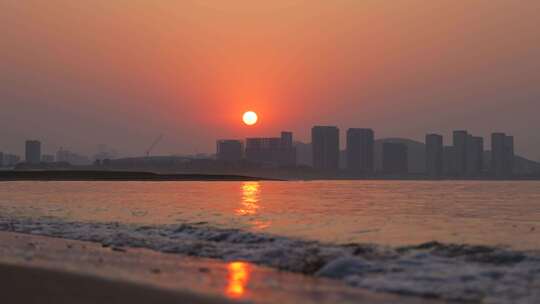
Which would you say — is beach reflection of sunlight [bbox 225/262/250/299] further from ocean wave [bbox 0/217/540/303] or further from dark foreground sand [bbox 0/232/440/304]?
ocean wave [bbox 0/217/540/303]

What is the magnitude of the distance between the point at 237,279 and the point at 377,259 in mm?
3816

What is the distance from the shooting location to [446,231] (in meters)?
20.8

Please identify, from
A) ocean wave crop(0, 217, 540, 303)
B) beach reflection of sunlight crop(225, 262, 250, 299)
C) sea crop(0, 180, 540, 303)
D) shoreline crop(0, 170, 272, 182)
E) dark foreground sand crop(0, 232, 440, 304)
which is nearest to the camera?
dark foreground sand crop(0, 232, 440, 304)

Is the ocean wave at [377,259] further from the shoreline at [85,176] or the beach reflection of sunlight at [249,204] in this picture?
the shoreline at [85,176]

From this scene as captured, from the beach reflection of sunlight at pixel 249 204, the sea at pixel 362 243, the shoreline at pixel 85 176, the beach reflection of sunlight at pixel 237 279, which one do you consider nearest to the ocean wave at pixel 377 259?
the sea at pixel 362 243

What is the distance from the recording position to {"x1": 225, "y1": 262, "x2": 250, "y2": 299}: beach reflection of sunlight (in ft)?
30.8

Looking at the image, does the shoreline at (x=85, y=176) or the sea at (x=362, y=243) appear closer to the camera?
the sea at (x=362, y=243)

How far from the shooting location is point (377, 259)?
1328cm

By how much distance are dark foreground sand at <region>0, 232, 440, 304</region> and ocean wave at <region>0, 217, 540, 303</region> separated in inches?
30.4

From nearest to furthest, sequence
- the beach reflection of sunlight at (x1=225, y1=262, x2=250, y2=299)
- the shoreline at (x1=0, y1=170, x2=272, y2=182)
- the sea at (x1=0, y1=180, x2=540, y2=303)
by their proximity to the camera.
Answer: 1. the beach reflection of sunlight at (x1=225, y1=262, x2=250, y2=299)
2. the sea at (x1=0, y1=180, x2=540, y2=303)
3. the shoreline at (x1=0, y1=170, x2=272, y2=182)

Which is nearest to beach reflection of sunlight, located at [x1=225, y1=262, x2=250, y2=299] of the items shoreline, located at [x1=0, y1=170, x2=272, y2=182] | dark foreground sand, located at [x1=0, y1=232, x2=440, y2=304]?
dark foreground sand, located at [x1=0, y1=232, x2=440, y2=304]

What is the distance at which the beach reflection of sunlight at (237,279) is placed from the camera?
9.40m

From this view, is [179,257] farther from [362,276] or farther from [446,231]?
[446,231]

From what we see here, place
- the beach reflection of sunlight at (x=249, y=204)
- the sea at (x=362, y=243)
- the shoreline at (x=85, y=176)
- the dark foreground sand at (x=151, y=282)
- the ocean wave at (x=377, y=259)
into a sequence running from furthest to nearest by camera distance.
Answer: the shoreline at (x=85, y=176) < the beach reflection of sunlight at (x=249, y=204) < the sea at (x=362, y=243) < the ocean wave at (x=377, y=259) < the dark foreground sand at (x=151, y=282)
